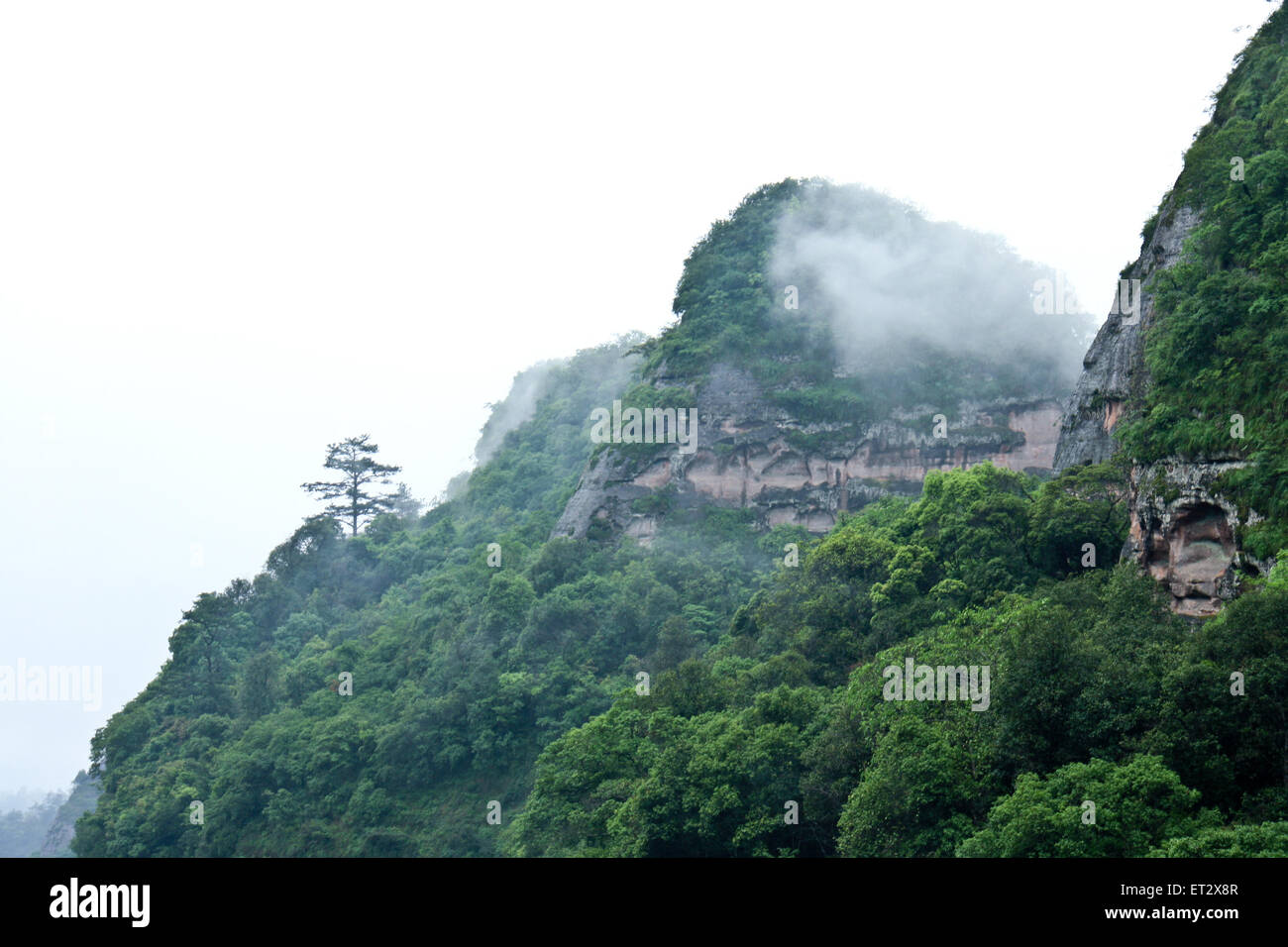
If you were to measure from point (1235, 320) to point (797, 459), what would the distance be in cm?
3836

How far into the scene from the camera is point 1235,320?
24969 mm

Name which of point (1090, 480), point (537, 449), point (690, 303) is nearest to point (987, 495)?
point (1090, 480)

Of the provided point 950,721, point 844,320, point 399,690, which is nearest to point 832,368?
point 844,320

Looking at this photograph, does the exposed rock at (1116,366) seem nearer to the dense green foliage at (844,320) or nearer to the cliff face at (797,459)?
the cliff face at (797,459)

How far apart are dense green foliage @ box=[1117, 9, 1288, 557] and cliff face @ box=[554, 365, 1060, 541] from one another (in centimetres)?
3307

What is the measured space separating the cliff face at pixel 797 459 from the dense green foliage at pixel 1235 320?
33.1 meters

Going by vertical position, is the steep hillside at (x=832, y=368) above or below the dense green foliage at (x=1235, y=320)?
above

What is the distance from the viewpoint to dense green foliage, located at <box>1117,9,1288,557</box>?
74.5 feet

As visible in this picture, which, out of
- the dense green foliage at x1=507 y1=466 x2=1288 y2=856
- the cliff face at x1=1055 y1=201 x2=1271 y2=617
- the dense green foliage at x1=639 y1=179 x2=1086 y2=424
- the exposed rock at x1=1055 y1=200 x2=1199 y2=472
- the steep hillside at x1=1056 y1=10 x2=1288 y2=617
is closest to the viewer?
the dense green foliage at x1=507 y1=466 x2=1288 y2=856

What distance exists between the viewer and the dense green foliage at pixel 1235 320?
2272cm

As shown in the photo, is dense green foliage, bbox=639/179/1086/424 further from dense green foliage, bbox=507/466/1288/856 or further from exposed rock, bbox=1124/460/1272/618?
exposed rock, bbox=1124/460/1272/618
